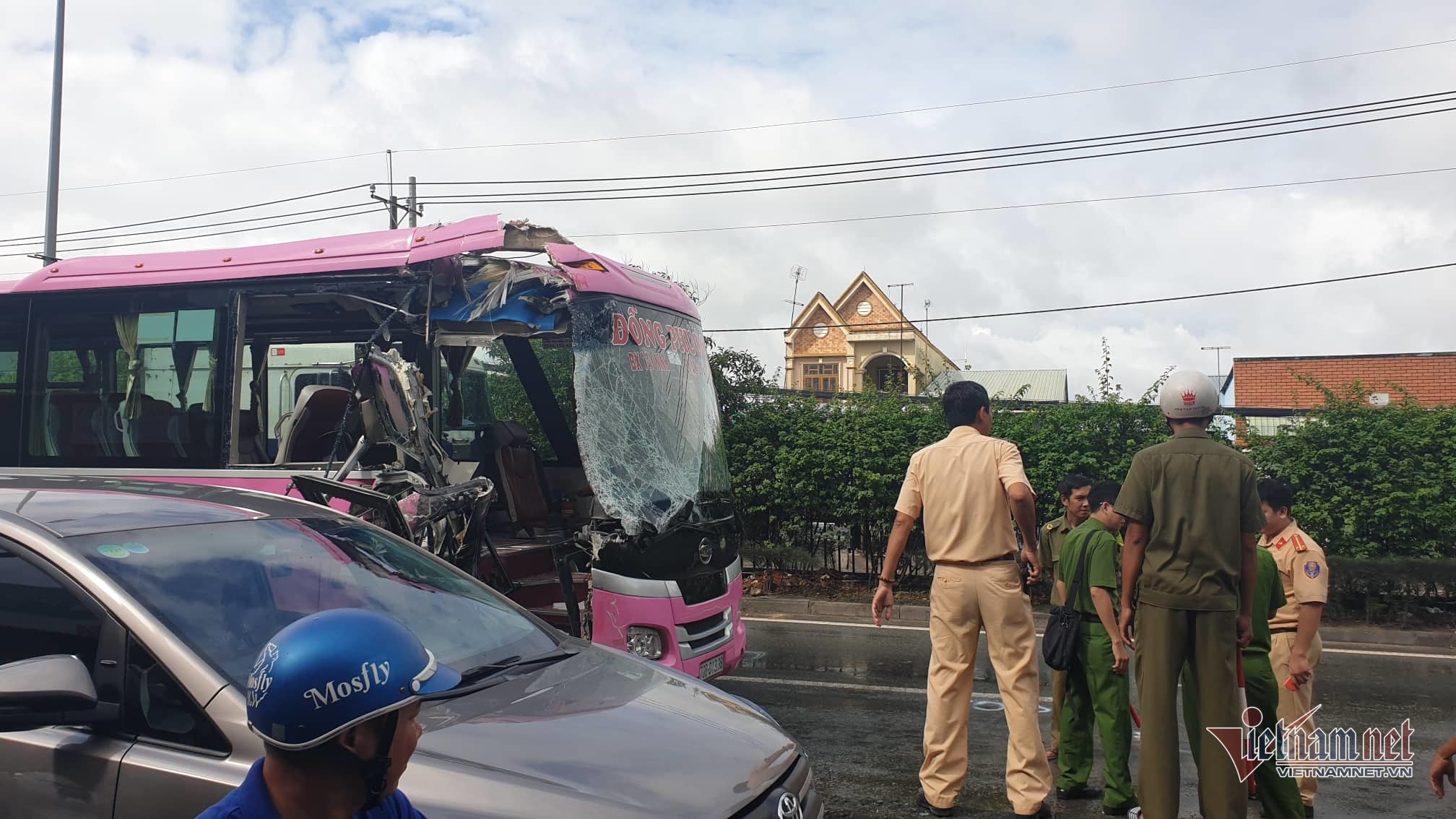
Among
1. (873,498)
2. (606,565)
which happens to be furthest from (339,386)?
(873,498)

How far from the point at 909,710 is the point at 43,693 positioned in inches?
219

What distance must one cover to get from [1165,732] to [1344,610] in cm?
849

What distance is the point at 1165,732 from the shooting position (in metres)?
4.11

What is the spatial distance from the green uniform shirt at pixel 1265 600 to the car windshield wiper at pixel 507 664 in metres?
2.94

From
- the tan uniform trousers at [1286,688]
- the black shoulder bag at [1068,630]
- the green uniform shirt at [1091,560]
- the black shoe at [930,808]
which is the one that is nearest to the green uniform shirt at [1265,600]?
the tan uniform trousers at [1286,688]

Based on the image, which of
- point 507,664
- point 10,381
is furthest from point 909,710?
point 10,381

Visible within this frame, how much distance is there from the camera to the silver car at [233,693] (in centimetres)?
241

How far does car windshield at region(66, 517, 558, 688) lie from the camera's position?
2.74 m

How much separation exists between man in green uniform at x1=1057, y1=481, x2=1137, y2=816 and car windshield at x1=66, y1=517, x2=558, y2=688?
2.77m

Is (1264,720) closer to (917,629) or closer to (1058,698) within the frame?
(1058,698)

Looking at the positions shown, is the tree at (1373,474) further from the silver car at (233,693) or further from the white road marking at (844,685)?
the silver car at (233,693)

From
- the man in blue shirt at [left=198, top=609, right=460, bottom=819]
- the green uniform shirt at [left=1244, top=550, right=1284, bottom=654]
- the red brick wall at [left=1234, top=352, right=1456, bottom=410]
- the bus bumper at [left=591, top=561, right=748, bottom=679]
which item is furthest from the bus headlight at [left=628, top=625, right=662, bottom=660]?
the red brick wall at [left=1234, top=352, right=1456, bottom=410]

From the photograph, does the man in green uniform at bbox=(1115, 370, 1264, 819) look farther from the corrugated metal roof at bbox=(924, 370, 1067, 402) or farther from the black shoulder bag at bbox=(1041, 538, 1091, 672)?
the corrugated metal roof at bbox=(924, 370, 1067, 402)

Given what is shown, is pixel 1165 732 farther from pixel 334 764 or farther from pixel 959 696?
pixel 334 764
